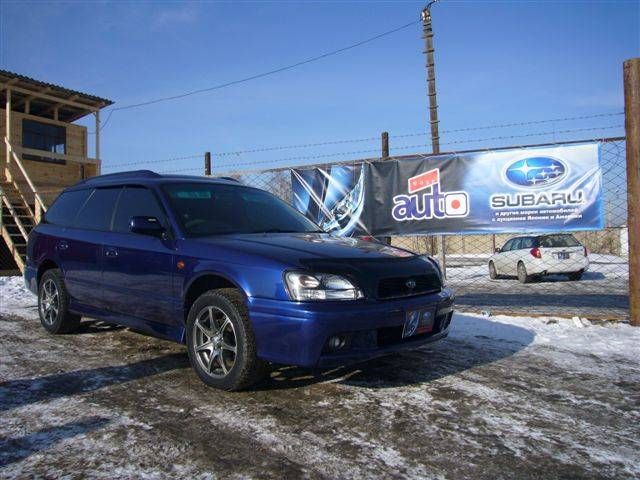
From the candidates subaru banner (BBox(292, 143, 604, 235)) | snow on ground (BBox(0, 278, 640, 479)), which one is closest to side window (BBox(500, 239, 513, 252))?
subaru banner (BBox(292, 143, 604, 235))

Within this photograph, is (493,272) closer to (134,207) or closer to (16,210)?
(16,210)

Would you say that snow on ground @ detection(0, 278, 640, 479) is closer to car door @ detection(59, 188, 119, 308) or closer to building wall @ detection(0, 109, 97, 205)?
car door @ detection(59, 188, 119, 308)

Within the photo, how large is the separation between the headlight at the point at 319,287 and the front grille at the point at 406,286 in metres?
0.23

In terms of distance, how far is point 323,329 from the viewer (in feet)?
11.0

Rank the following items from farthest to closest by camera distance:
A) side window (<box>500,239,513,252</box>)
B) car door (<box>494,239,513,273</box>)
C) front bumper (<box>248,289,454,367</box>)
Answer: side window (<box>500,239,513,252</box>)
car door (<box>494,239,513,273</box>)
front bumper (<box>248,289,454,367</box>)

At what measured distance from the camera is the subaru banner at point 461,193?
21.6ft

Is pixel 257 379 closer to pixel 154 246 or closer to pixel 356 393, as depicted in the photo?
pixel 356 393

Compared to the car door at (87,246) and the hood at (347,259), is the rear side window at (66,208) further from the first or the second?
the hood at (347,259)

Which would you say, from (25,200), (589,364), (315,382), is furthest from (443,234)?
(25,200)

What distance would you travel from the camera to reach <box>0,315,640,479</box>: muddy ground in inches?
105

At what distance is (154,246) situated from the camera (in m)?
4.40

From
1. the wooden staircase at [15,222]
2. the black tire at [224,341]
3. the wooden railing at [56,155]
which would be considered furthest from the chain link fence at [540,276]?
the wooden railing at [56,155]

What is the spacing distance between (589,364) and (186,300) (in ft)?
11.4

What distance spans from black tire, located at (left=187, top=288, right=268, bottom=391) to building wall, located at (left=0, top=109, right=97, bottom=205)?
12.4 meters
